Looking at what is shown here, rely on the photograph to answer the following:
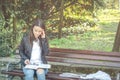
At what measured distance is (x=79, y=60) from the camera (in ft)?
22.2

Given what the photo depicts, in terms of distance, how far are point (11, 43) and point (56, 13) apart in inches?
211

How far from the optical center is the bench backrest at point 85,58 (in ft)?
21.5

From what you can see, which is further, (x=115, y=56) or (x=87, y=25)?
(x=87, y=25)

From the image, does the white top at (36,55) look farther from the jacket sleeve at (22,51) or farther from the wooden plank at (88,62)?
the wooden plank at (88,62)

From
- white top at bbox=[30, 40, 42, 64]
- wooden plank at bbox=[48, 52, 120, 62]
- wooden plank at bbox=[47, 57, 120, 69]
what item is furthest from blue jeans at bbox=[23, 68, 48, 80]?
wooden plank at bbox=[48, 52, 120, 62]

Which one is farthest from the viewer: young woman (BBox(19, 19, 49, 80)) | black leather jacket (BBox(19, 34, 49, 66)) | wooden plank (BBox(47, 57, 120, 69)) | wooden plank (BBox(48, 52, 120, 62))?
wooden plank (BBox(48, 52, 120, 62))

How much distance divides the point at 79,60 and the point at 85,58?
0.14 m

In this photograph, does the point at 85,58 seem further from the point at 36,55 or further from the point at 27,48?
the point at 27,48

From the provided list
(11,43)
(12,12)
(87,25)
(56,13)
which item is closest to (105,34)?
(87,25)

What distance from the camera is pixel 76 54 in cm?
688

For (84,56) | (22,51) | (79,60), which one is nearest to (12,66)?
(22,51)

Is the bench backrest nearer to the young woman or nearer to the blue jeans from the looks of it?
the young woman

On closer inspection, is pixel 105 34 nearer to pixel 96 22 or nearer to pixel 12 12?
pixel 96 22

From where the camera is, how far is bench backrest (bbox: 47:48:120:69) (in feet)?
21.5
